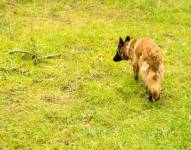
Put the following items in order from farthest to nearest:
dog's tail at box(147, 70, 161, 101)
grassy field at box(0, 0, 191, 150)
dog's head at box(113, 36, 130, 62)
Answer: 1. dog's head at box(113, 36, 130, 62)
2. dog's tail at box(147, 70, 161, 101)
3. grassy field at box(0, 0, 191, 150)

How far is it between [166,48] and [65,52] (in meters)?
2.57

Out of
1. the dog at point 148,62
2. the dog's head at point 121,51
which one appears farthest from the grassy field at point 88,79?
the dog at point 148,62

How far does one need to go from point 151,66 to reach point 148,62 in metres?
0.15

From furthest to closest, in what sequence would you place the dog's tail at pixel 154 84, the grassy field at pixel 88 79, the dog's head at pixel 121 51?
the dog's head at pixel 121 51 < the dog's tail at pixel 154 84 < the grassy field at pixel 88 79

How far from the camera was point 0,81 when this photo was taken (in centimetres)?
A: 1016

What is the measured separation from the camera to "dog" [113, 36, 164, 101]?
30.1ft

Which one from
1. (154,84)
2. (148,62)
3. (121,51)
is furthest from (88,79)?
(154,84)

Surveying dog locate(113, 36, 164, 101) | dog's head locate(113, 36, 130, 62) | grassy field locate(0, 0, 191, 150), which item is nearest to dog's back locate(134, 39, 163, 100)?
dog locate(113, 36, 164, 101)

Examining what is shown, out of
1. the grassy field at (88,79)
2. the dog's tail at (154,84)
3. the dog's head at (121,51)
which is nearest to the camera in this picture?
the grassy field at (88,79)

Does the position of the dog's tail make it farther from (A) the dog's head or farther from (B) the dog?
(A) the dog's head

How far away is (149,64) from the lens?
30.8 ft

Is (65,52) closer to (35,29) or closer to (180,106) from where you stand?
(35,29)

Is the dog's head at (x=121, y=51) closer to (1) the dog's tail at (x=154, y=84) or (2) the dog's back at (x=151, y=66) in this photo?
(2) the dog's back at (x=151, y=66)

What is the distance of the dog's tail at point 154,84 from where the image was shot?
9.11 meters
